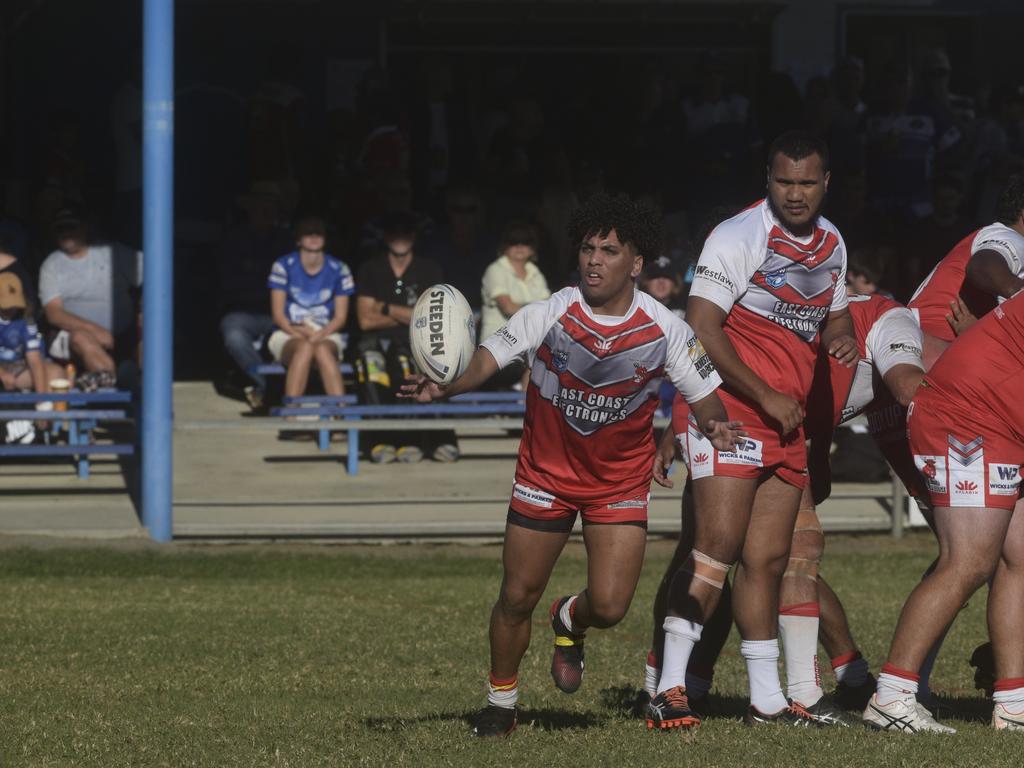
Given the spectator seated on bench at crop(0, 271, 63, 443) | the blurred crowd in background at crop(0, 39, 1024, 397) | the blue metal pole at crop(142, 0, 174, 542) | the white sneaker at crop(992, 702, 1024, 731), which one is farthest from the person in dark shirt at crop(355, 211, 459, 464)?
the white sneaker at crop(992, 702, 1024, 731)

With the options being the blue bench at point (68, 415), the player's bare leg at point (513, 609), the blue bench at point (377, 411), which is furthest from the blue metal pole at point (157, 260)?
the player's bare leg at point (513, 609)

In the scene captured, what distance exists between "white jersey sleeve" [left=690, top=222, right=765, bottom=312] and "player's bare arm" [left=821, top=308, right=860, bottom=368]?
0.44m

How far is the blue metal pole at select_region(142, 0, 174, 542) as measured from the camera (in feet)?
38.2

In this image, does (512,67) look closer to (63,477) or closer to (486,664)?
(63,477)

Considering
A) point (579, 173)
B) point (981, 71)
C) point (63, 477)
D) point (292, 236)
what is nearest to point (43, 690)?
point (63, 477)

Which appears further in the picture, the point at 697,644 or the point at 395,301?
the point at 395,301

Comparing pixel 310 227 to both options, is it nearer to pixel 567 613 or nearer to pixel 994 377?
pixel 567 613

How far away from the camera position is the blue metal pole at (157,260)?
11.7m

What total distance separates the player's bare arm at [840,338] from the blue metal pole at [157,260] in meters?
6.23

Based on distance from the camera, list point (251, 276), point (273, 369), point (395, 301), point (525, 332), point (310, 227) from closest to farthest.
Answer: point (525, 332) → point (395, 301) → point (310, 227) → point (273, 369) → point (251, 276)

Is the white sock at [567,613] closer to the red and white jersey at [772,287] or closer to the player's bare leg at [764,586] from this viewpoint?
the player's bare leg at [764,586]

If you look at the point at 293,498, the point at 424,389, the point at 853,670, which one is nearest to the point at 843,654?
the point at 853,670

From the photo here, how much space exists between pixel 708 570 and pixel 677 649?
1.08 feet

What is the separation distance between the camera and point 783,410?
6277mm
